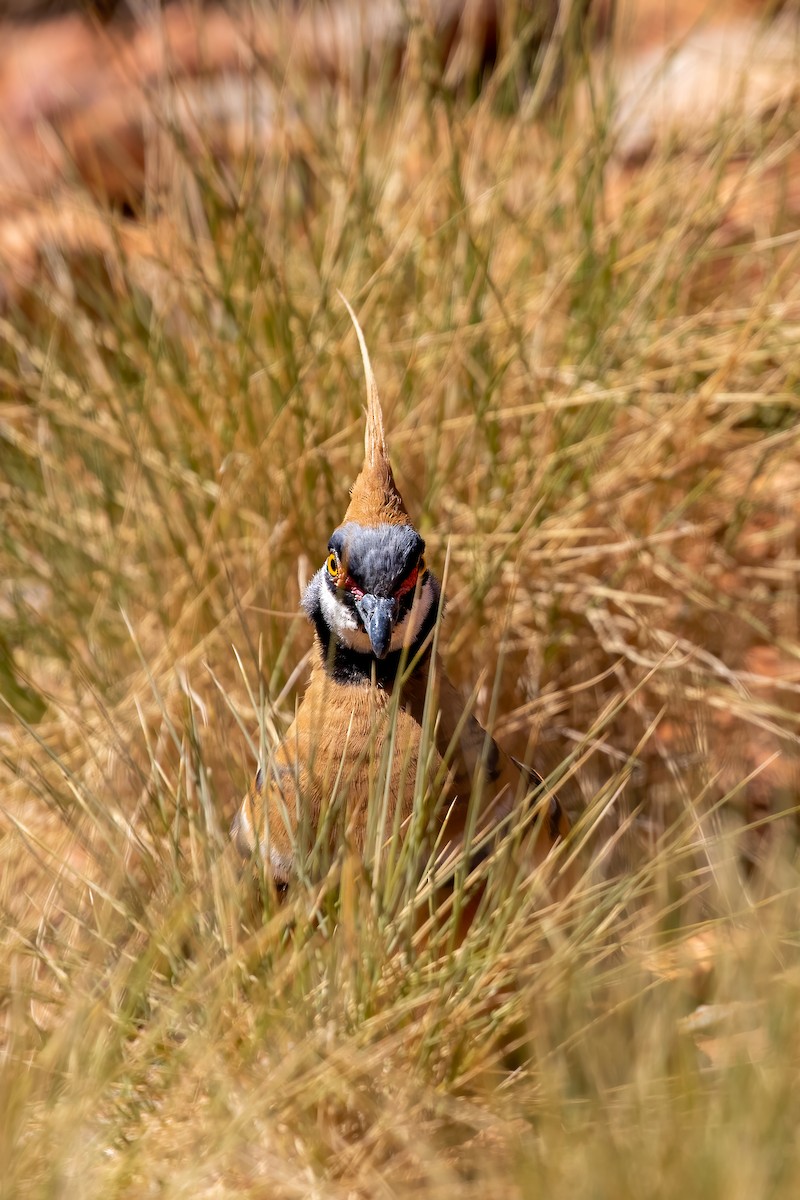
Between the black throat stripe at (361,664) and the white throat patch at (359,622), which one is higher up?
the white throat patch at (359,622)

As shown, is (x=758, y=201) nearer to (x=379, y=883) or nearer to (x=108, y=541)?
(x=108, y=541)

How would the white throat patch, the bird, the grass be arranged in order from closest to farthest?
the grass
the bird
the white throat patch

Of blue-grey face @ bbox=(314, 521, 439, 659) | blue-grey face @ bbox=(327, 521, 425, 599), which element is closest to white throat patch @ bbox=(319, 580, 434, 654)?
blue-grey face @ bbox=(314, 521, 439, 659)

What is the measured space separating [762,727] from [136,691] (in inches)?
63.3

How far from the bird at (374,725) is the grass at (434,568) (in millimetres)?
127

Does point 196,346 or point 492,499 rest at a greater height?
point 196,346

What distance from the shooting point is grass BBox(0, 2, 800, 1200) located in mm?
2033

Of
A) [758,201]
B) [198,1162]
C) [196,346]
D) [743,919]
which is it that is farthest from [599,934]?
[758,201]

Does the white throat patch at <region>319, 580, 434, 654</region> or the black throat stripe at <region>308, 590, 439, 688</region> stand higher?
the white throat patch at <region>319, 580, 434, 654</region>

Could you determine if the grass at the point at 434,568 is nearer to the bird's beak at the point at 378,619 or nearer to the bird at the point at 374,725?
the bird at the point at 374,725

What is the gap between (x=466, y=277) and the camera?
3.48m

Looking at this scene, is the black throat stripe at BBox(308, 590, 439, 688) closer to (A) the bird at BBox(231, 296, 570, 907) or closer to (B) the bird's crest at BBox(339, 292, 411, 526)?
(A) the bird at BBox(231, 296, 570, 907)

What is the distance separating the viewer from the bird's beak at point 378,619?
97.6 inches

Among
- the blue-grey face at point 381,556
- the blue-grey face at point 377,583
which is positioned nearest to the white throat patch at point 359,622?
the blue-grey face at point 377,583
